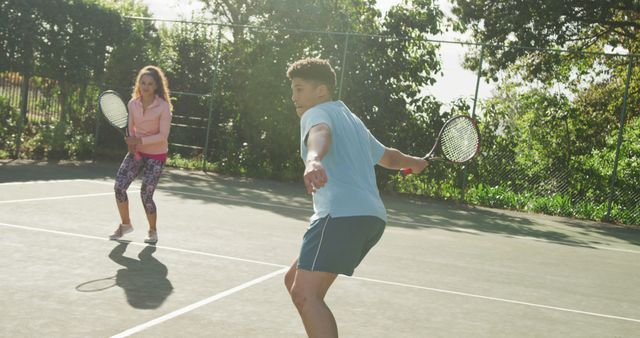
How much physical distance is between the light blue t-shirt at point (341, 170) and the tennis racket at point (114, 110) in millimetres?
4650

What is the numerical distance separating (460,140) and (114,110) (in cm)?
378

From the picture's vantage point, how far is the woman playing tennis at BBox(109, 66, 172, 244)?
7246 millimetres

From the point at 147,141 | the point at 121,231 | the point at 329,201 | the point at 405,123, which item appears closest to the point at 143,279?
the point at 121,231

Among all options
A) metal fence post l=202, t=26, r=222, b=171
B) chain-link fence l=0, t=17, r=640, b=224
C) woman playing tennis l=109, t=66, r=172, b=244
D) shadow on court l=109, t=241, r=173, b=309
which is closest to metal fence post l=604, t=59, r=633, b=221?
chain-link fence l=0, t=17, r=640, b=224

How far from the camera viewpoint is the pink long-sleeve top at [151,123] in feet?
23.8

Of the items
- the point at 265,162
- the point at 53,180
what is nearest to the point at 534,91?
the point at 265,162

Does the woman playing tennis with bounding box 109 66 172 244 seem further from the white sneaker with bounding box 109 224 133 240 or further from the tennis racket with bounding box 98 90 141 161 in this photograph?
the tennis racket with bounding box 98 90 141 161

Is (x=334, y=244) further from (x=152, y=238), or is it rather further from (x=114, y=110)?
(x=114, y=110)

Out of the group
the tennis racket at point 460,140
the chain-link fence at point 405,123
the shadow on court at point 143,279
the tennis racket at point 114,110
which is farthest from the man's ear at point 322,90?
the chain-link fence at point 405,123

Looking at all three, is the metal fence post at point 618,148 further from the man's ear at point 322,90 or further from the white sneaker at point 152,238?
the man's ear at point 322,90

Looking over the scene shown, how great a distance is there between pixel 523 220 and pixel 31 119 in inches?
358

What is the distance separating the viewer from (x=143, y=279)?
5641 millimetres

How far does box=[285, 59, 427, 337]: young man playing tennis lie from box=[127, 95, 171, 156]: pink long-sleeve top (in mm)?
3856

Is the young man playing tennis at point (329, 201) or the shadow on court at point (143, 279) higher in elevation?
the young man playing tennis at point (329, 201)
